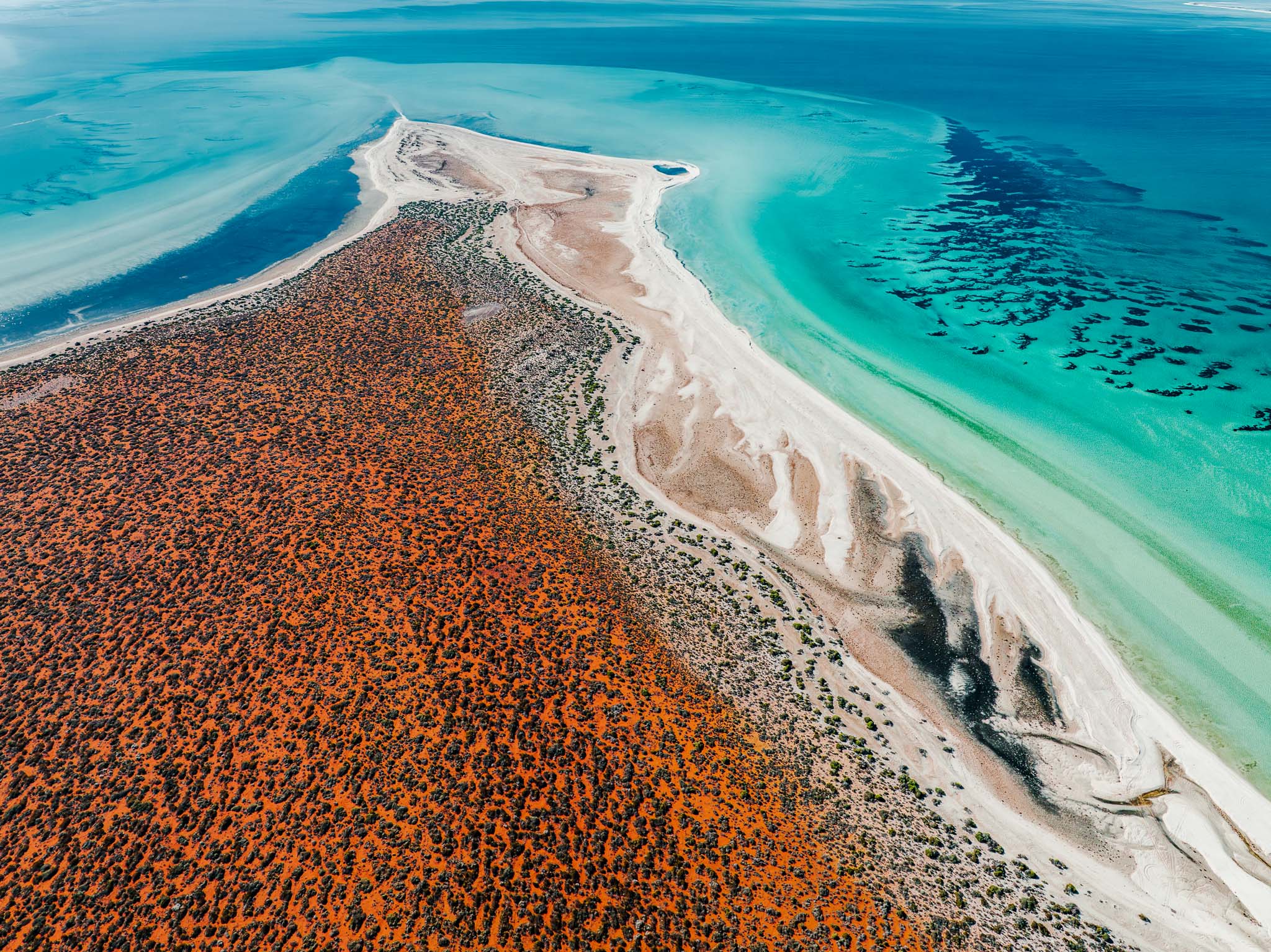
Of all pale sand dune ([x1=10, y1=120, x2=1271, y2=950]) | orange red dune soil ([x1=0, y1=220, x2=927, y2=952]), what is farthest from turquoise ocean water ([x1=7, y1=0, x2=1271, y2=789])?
orange red dune soil ([x1=0, y1=220, x2=927, y2=952])

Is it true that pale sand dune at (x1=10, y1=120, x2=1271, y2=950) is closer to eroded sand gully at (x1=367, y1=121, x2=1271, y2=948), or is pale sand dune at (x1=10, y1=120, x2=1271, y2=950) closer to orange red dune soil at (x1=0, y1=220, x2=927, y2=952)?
eroded sand gully at (x1=367, y1=121, x2=1271, y2=948)

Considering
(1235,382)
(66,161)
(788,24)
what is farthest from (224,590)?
A: (788,24)

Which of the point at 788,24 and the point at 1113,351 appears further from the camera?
the point at 788,24

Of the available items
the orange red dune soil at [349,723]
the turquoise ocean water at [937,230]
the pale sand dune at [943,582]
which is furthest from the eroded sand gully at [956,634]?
the orange red dune soil at [349,723]

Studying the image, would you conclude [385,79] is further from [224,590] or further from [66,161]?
[224,590]

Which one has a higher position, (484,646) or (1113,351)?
(1113,351)
